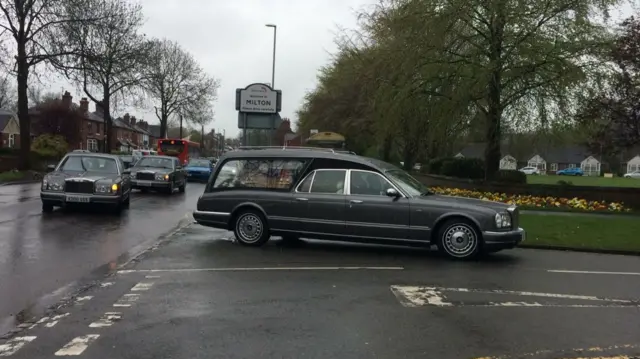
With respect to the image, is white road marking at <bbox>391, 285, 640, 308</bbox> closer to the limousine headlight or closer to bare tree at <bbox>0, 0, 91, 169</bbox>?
the limousine headlight

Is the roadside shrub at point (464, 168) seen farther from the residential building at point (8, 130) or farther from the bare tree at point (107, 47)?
the residential building at point (8, 130)

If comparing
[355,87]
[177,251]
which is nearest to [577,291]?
[177,251]

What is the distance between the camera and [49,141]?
44750mm

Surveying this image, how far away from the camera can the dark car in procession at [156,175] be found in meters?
24.0

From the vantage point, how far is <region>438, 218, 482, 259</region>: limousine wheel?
9750 millimetres

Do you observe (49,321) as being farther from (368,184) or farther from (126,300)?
(368,184)

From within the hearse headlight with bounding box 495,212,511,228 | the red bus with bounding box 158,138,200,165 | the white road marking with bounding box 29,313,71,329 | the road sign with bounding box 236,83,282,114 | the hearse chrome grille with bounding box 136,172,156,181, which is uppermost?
the road sign with bounding box 236,83,282,114

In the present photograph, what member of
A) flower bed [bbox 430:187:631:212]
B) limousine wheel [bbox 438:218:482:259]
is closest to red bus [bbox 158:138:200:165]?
flower bed [bbox 430:187:631:212]

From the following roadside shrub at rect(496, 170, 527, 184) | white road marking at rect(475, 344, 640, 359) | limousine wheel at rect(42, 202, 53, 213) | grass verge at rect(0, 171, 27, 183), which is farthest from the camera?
grass verge at rect(0, 171, 27, 183)

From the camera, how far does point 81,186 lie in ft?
48.3

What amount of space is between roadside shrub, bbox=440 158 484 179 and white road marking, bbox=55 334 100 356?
21.9 meters

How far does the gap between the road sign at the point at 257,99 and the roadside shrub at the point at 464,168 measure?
9.56 meters

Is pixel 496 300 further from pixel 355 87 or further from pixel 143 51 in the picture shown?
pixel 143 51

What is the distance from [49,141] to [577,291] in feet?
145
